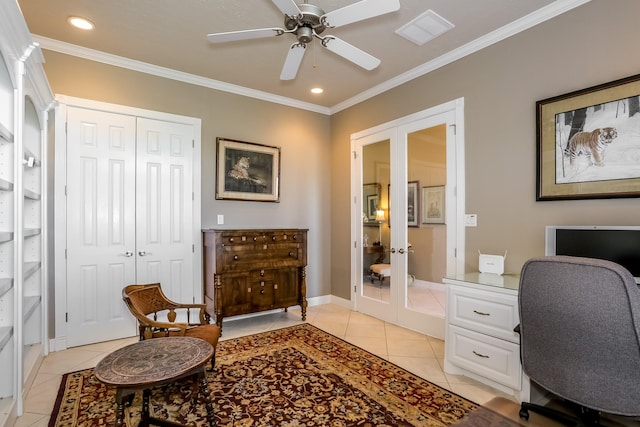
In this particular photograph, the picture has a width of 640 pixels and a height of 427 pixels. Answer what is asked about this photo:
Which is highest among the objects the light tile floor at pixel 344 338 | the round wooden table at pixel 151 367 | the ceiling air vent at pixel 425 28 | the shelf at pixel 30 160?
the ceiling air vent at pixel 425 28

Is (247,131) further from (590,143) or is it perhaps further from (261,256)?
(590,143)

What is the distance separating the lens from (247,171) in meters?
4.30

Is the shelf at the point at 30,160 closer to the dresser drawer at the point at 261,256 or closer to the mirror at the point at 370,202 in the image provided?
the dresser drawer at the point at 261,256

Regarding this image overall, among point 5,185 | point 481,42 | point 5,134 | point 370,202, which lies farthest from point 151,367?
point 481,42

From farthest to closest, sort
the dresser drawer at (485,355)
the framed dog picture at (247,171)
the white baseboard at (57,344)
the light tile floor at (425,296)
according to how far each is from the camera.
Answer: the framed dog picture at (247,171) → the light tile floor at (425,296) → the white baseboard at (57,344) → the dresser drawer at (485,355)

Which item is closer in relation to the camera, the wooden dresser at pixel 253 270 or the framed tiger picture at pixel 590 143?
the framed tiger picture at pixel 590 143

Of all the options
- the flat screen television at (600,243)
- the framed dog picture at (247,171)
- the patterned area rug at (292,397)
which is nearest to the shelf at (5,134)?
the patterned area rug at (292,397)

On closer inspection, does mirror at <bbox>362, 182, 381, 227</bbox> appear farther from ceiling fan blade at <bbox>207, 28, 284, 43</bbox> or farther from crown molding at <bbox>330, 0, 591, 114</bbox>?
ceiling fan blade at <bbox>207, 28, 284, 43</bbox>

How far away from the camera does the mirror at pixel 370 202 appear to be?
4270 millimetres

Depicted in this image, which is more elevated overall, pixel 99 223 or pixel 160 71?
pixel 160 71

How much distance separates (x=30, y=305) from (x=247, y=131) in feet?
9.28

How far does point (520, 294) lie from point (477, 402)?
3.32 ft

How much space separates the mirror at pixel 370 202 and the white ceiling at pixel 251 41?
1.27m

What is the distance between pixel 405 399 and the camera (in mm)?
2312
